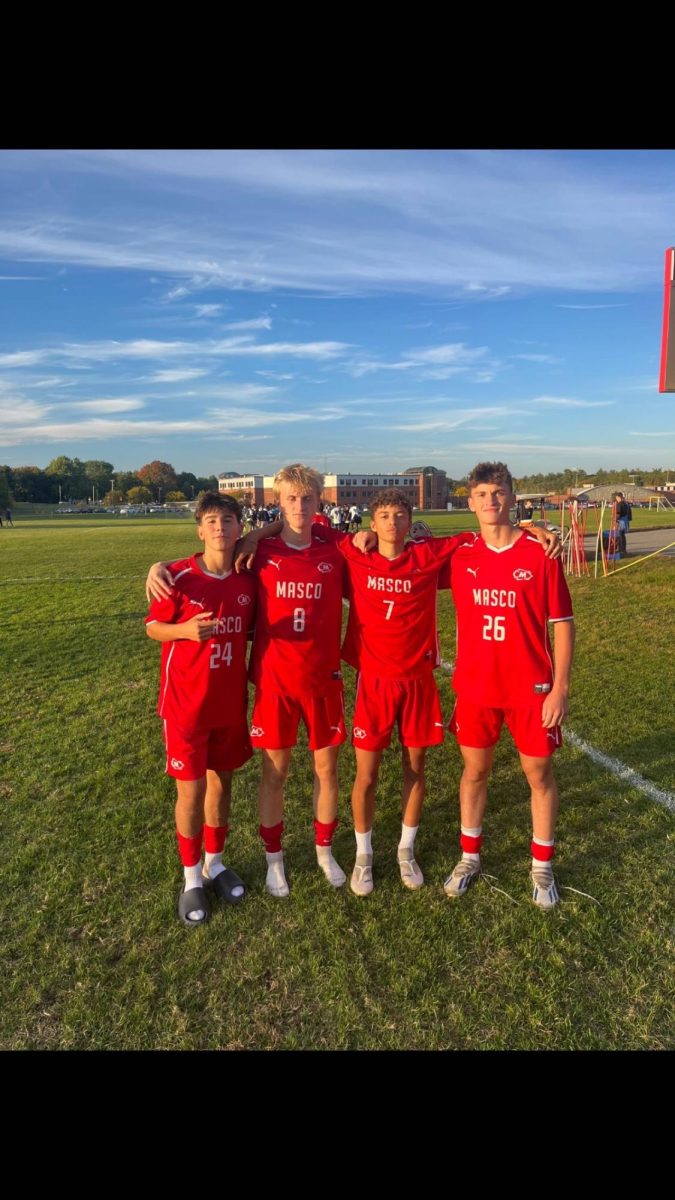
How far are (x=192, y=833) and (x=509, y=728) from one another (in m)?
1.67

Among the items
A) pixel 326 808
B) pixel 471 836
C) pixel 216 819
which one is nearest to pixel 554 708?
pixel 471 836

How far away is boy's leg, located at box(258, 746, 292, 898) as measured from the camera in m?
3.26

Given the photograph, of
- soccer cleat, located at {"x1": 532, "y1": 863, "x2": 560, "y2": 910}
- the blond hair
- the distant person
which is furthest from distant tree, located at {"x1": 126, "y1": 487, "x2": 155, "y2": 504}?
soccer cleat, located at {"x1": 532, "y1": 863, "x2": 560, "y2": 910}

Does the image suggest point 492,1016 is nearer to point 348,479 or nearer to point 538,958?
point 538,958

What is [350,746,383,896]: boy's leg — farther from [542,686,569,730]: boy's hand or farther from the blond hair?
the blond hair

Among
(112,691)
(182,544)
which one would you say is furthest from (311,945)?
(182,544)

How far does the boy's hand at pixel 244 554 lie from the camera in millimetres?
3195

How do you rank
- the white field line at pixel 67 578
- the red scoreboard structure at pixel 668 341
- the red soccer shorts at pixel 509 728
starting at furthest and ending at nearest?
the white field line at pixel 67 578 → the red scoreboard structure at pixel 668 341 → the red soccer shorts at pixel 509 728

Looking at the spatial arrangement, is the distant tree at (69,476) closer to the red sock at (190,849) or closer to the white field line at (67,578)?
the white field line at (67,578)

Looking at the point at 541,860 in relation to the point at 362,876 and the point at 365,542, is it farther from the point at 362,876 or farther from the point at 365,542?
the point at 365,542

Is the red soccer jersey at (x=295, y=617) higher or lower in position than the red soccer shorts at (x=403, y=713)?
higher

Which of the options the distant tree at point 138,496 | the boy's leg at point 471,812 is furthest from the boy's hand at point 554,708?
the distant tree at point 138,496

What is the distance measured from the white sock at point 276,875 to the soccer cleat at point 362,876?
360 millimetres

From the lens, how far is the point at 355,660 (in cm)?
343
